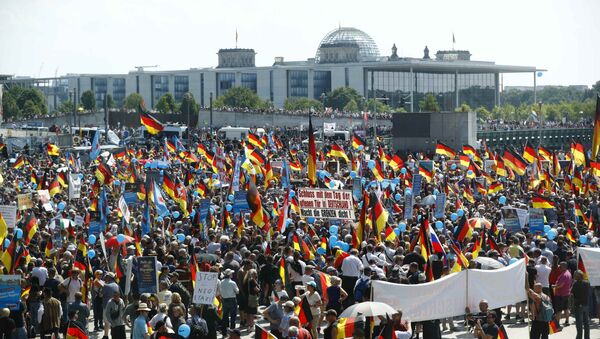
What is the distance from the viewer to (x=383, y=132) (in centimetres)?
8181

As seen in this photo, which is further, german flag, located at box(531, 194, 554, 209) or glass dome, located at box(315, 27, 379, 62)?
glass dome, located at box(315, 27, 379, 62)

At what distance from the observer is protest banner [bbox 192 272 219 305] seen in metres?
16.2

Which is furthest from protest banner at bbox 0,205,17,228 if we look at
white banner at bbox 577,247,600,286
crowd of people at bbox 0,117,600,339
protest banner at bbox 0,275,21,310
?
white banner at bbox 577,247,600,286

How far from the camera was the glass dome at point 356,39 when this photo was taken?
176 meters

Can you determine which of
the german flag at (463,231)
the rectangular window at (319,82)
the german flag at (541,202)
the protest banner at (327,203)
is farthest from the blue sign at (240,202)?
the rectangular window at (319,82)

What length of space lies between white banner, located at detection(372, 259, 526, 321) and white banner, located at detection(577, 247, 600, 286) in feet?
4.32

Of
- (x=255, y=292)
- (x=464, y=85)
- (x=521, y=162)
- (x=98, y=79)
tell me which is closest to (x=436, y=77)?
(x=464, y=85)

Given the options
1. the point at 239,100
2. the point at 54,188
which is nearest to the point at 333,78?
the point at 239,100

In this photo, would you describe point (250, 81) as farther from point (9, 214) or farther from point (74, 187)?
point (9, 214)

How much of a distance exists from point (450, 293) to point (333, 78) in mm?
129406

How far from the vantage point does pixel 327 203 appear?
76.0ft

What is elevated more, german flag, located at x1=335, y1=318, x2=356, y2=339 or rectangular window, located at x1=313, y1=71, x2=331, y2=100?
rectangular window, located at x1=313, y1=71, x2=331, y2=100

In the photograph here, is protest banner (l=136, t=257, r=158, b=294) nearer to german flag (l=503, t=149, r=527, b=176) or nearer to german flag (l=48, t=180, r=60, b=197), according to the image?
german flag (l=48, t=180, r=60, b=197)

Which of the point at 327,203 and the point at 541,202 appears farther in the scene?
the point at 541,202
